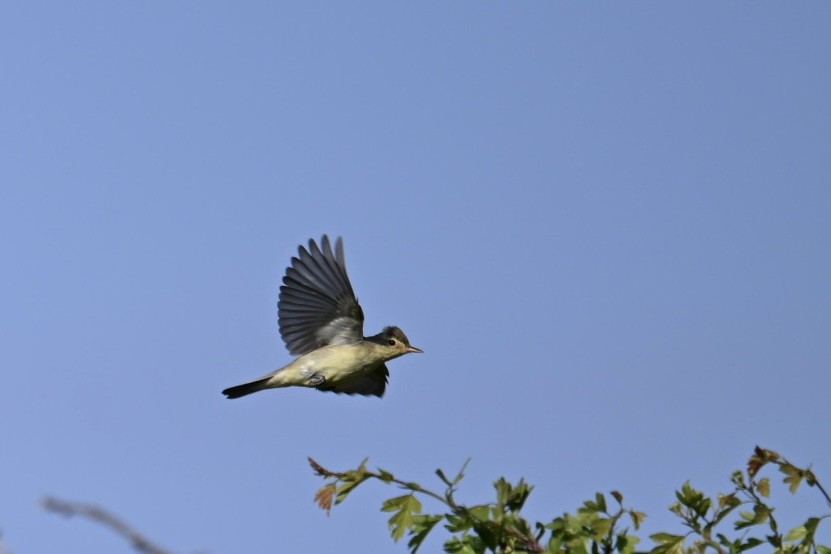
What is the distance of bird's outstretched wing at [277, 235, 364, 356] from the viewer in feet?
46.7

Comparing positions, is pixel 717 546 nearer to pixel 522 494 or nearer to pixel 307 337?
pixel 522 494

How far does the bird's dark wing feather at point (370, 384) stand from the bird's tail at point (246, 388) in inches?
45.0

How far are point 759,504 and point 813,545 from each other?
24 cm

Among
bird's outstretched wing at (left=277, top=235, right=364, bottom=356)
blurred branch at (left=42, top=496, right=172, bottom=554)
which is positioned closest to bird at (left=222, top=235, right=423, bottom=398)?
bird's outstretched wing at (left=277, top=235, right=364, bottom=356)

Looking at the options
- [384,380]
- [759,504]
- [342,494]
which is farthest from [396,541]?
[384,380]

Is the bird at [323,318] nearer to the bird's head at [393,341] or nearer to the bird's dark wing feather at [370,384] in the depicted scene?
the bird's head at [393,341]

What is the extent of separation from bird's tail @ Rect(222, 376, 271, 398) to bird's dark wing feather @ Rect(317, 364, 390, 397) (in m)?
1.14

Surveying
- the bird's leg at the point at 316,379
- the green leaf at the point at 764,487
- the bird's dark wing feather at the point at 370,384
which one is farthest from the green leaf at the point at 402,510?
the bird's dark wing feather at the point at 370,384

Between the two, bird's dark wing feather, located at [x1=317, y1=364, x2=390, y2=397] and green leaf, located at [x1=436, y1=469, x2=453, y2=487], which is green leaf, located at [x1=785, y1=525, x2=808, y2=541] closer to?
green leaf, located at [x1=436, y1=469, x2=453, y2=487]

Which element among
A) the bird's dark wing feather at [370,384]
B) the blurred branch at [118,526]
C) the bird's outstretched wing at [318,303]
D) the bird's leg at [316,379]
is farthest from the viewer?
the bird's dark wing feather at [370,384]

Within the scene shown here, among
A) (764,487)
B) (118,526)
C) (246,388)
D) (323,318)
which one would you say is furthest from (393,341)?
(118,526)

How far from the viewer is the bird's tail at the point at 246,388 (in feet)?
45.8

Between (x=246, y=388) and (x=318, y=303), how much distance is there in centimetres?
134

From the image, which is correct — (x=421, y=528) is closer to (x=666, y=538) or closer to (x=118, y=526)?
(x=666, y=538)
